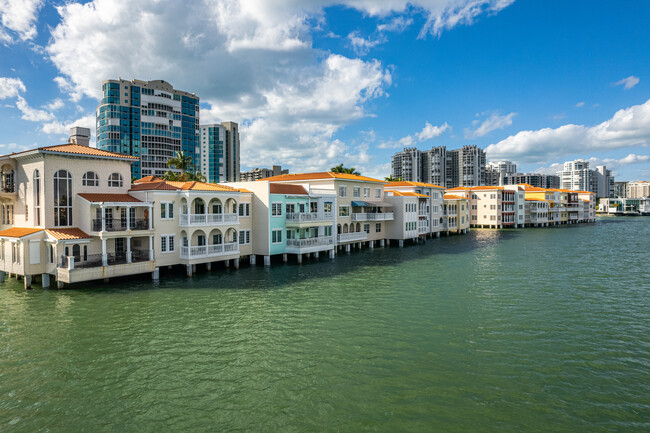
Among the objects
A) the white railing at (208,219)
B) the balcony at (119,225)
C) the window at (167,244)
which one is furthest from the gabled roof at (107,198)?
the white railing at (208,219)

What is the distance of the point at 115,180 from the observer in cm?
3831

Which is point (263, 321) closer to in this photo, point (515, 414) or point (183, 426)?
point (183, 426)

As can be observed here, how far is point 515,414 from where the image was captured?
45.5 feet

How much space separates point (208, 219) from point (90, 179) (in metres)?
11.0

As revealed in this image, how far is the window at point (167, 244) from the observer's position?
38188 millimetres

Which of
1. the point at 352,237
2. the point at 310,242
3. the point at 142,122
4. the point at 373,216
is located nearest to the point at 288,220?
the point at 310,242

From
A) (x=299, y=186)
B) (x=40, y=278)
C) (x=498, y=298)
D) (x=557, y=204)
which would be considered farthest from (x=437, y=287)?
(x=557, y=204)

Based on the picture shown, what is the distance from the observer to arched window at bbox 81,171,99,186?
36125 mm

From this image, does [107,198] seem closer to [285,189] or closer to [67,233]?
[67,233]

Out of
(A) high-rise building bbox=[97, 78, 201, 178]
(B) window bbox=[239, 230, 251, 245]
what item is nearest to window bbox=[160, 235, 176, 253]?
(B) window bbox=[239, 230, 251, 245]

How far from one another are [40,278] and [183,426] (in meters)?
30.5

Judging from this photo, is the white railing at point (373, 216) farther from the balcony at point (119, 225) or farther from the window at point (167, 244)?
the balcony at point (119, 225)

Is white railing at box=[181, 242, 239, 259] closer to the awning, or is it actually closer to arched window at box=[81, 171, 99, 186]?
arched window at box=[81, 171, 99, 186]

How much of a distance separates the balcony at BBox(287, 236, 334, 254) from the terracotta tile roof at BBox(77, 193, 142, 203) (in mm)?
17770
